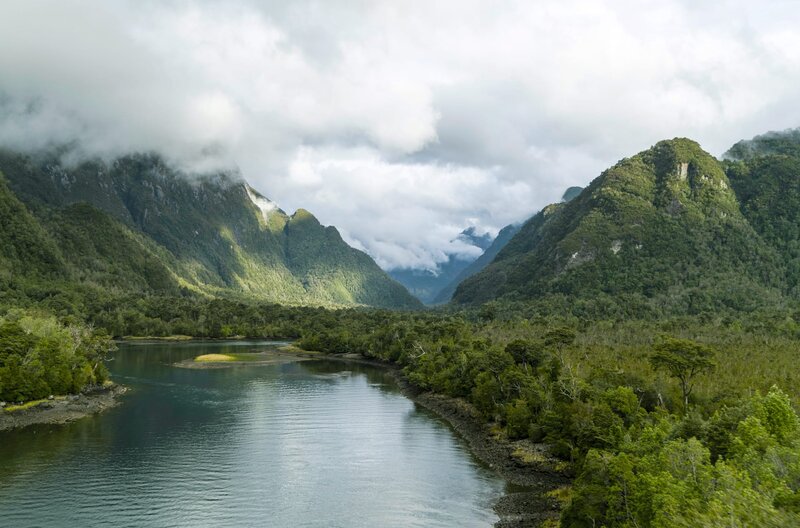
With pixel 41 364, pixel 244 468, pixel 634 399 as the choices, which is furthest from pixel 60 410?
pixel 634 399

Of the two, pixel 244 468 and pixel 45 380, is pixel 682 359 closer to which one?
pixel 244 468

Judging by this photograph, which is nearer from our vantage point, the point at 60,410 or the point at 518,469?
the point at 518,469

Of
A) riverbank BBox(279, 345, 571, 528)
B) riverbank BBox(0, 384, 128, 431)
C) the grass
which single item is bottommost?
riverbank BBox(279, 345, 571, 528)

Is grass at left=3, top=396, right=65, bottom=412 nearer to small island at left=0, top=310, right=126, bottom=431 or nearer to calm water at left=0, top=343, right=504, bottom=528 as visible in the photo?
small island at left=0, top=310, right=126, bottom=431

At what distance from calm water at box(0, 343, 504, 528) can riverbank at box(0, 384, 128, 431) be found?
3.80 meters

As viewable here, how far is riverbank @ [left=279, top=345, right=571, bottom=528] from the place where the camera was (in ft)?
215

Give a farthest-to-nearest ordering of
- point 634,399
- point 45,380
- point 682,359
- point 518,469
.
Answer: point 45,380 → point 682,359 → point 634,399 → point 518,469

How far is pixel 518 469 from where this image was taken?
82875 mm

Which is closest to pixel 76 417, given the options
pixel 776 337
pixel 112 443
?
pixel 112 443

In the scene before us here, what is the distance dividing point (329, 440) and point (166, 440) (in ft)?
83.2

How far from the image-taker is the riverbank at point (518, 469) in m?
65.5

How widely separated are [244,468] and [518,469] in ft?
122

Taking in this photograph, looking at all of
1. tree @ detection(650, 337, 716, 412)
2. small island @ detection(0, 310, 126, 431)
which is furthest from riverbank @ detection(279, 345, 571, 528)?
small island @ detection(0, 310, 126, 431)

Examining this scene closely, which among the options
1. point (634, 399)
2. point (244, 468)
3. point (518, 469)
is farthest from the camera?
point (634, 399)
